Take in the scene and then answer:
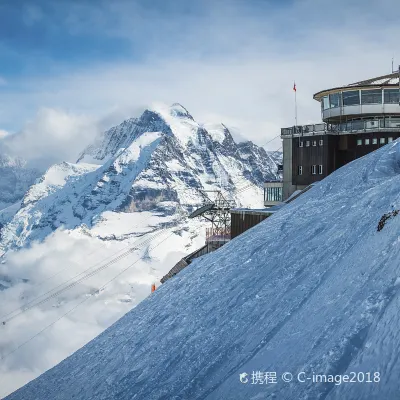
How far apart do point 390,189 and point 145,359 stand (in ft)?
15.0

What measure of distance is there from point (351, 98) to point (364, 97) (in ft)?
2.88

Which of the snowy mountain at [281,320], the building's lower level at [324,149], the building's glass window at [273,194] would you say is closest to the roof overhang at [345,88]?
the building's lower level at [324,149]

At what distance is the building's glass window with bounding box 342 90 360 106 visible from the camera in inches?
1477

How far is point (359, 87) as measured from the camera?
37.2 m

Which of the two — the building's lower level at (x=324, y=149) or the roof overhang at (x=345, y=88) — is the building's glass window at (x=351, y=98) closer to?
the roof overhang at (x=345, y=88)

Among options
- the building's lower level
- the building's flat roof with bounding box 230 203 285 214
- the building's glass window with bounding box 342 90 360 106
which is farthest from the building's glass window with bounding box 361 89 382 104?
the building's flat roof with bounding box 230 203 285 214

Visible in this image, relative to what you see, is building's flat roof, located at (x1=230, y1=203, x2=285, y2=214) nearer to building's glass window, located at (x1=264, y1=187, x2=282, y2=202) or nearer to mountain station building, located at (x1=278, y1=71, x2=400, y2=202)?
mountain station building, located at (x1=278, y1=71, x2=400, y2=202)

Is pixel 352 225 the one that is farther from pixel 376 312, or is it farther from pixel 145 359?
pixel 145 359

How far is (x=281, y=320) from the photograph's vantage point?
25.0 ft

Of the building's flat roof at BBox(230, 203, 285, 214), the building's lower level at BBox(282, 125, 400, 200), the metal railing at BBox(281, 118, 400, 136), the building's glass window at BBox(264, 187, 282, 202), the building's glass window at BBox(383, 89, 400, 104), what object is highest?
the building's glass window at BBox(383, 89, 400, 104)

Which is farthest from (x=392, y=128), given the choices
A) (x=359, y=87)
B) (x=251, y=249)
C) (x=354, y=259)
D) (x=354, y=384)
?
(x=354, y=384)

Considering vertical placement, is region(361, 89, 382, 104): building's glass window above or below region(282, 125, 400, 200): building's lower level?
above

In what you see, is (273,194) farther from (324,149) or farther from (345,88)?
(345,88)

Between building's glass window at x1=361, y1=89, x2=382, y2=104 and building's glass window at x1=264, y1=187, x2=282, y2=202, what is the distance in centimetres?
845
